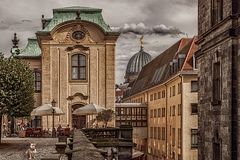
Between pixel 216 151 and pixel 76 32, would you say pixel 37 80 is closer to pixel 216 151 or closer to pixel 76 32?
pixel 76 32

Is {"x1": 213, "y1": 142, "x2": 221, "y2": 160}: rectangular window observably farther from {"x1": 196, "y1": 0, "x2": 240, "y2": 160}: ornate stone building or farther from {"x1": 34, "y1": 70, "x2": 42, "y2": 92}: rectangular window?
{"x1": 34, "y1": 70, "x2": 42, "y2": 92}: rectangular window

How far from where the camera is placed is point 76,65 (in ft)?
179

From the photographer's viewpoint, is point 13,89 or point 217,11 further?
point 13,89

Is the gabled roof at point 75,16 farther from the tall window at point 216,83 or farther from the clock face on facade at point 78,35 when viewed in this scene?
the tall window at point 216,83

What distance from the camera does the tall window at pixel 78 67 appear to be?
2147 inches

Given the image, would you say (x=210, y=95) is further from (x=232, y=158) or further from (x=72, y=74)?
(x=72, y=74)

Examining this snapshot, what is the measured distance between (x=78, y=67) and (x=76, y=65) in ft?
0.82

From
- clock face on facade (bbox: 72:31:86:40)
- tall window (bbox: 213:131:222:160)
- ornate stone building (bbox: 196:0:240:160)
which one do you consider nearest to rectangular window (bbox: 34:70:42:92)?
clock face on facade (bbox: 72:31:86:40)

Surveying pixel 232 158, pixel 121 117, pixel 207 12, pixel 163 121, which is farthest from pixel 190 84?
pixel 232 158

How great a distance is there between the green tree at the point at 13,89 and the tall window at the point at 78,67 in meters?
13.0

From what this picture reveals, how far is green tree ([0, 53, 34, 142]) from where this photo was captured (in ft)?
129

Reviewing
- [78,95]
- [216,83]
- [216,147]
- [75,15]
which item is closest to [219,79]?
[216,83]

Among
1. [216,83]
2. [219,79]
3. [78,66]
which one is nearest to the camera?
[219,79]

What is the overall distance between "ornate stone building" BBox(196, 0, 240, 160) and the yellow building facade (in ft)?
80.4
